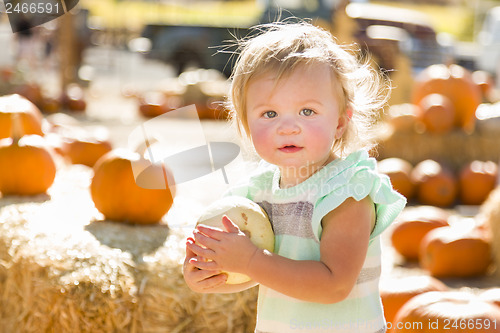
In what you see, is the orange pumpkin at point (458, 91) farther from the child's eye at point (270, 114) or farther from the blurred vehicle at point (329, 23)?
the blurred vehicle at point (329, 23)

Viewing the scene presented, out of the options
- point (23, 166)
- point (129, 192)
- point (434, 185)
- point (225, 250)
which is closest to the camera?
point (225, 250)

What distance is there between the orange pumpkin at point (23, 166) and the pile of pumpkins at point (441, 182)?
352cm

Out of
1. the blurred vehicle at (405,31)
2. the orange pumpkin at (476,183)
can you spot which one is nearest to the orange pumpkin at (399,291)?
the orange pumpkin at (476,183)

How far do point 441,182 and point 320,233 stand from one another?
15.8ft

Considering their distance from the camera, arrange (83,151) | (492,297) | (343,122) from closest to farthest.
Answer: (343,122) < (492,297) < (83,151)

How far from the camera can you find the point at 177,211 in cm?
332

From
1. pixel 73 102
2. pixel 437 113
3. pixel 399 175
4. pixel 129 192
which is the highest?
pixel 129 192

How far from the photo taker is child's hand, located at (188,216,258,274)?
1465 millimetres

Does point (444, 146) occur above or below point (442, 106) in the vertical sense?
below

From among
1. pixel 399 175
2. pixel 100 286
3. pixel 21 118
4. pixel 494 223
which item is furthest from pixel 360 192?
pixel 399 175

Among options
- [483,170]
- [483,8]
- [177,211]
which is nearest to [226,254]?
[177,211]

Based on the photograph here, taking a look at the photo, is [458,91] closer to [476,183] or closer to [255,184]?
[476,183]

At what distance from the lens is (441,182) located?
6.08 meters

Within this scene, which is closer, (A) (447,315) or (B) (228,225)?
(B) (228,225)
